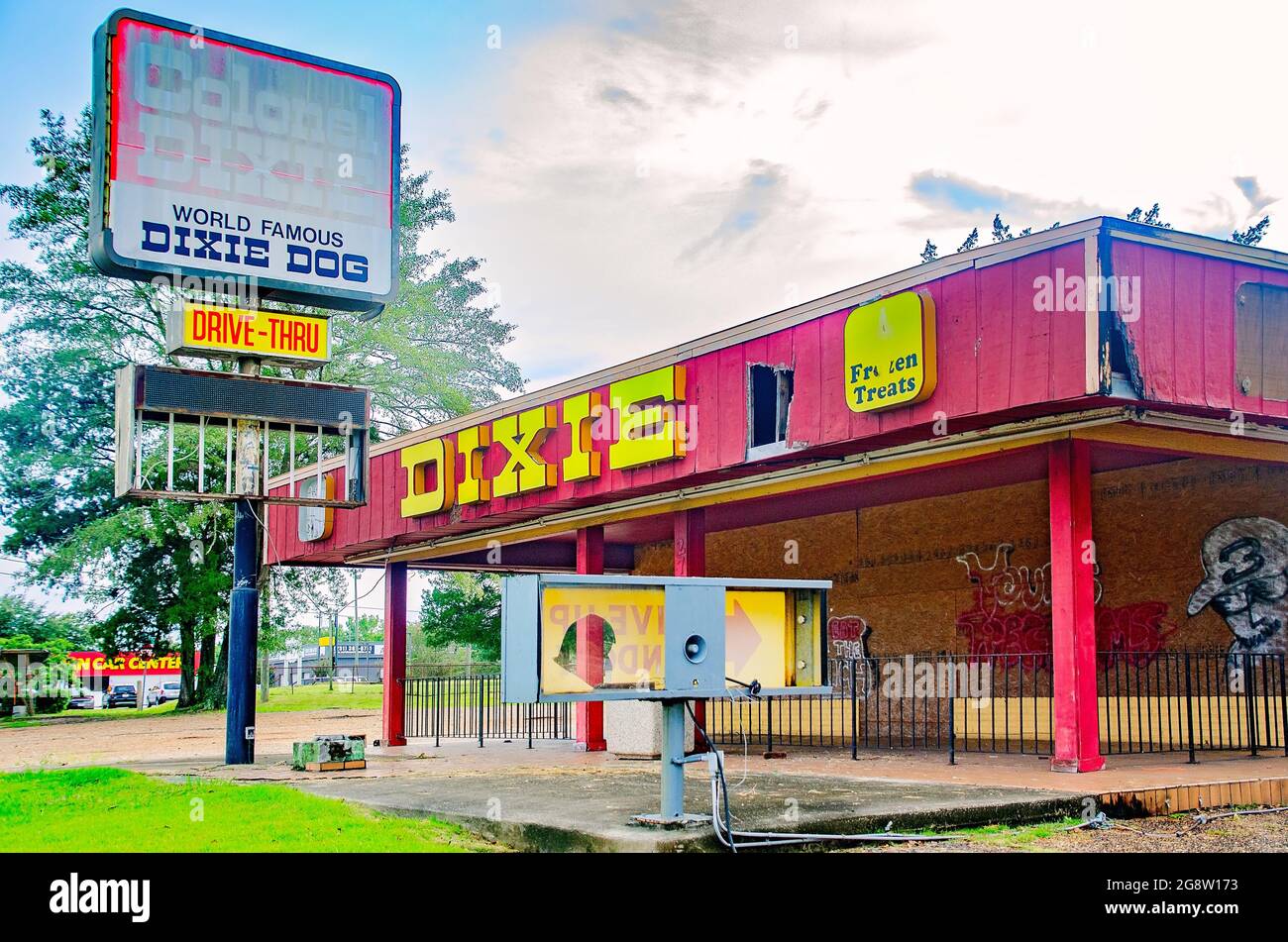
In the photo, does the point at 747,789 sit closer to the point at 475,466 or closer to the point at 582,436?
the point at 582,436

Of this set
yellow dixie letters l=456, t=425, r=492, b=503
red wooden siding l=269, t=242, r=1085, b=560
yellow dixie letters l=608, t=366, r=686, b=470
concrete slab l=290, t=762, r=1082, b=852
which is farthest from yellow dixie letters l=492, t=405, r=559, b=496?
concrete slab l=290, t=762, r=1082, b=852

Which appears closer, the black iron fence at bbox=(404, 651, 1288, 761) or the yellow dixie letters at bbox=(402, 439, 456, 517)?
the black iron fence at bbox=(404, 651, 1288, 761)

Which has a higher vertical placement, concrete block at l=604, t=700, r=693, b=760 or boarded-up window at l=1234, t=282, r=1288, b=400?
boarded-up window at l=1234, t=282, r=1288, b=400

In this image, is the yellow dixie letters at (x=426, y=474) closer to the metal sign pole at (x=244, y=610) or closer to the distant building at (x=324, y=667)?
the metal sign pole at (x=244, y=610)

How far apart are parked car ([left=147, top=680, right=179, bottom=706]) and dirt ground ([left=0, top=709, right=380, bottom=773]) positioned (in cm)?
1583

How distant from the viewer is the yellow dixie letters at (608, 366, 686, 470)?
14711 millimetres

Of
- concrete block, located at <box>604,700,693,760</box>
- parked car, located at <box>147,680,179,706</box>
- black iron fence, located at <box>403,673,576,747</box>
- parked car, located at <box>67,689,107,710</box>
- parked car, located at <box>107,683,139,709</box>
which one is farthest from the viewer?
parked car, located at <box>147,680,179,706</box>

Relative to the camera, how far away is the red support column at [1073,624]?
36.9 ft

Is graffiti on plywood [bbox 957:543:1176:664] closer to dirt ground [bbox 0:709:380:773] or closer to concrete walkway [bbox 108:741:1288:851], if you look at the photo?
concrete walkway [bbox 108:741:1288:851]

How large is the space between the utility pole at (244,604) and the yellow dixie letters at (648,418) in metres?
4.28

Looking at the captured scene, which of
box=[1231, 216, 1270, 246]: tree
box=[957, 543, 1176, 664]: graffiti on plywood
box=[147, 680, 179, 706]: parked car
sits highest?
box=[1231, 216, 1270, 246]: tree

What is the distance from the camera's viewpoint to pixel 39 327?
3697 centimetres
